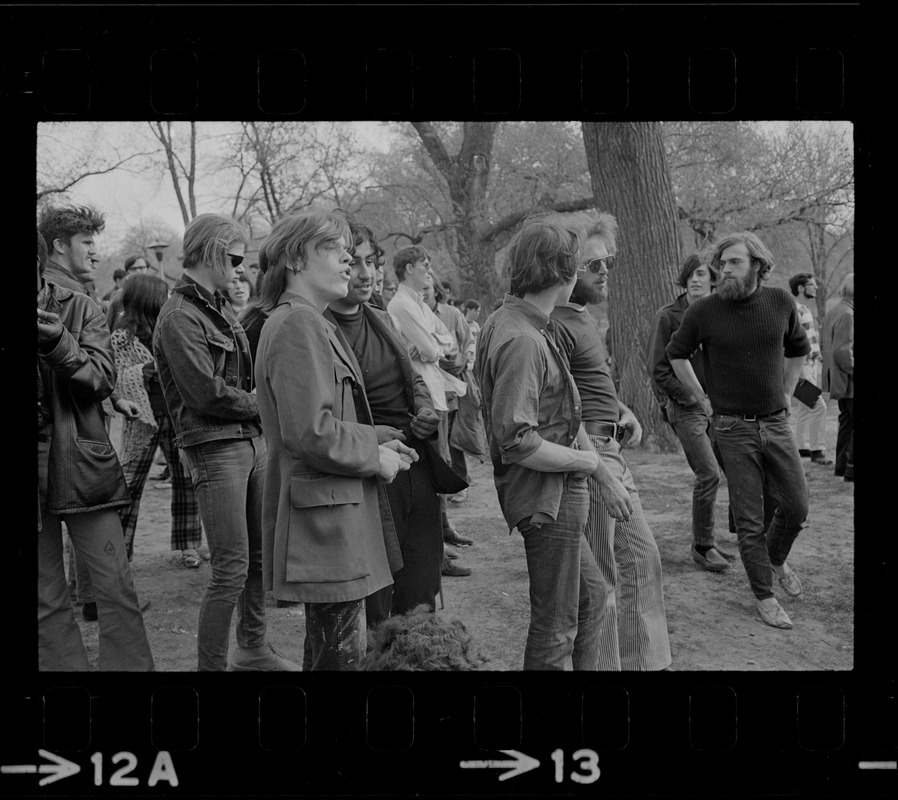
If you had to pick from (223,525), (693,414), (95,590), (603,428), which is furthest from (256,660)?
(693,414)

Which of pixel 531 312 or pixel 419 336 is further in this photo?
pixel 419 336

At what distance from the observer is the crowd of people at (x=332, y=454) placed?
2.76 meters

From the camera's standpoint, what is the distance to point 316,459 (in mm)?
2664

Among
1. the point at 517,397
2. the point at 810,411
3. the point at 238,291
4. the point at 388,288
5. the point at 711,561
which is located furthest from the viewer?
the point at 810,411

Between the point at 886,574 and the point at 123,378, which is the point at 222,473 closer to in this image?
the point at 123,378

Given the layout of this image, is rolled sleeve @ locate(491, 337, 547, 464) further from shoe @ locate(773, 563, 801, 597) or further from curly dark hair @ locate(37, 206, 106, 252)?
shoe @ locate(773, 563, 801, 597)

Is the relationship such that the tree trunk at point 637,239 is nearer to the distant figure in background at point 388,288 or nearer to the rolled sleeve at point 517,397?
the distant figure in background at point 388,288

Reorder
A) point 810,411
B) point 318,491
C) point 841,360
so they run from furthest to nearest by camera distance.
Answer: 1. point 810,411
2. point 841,360
3. point 318,491
